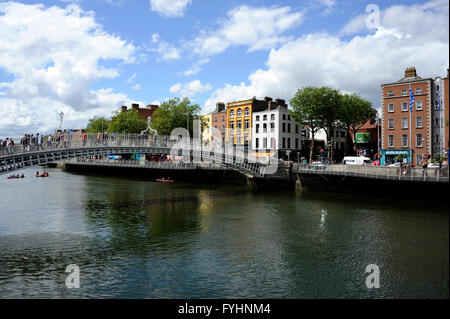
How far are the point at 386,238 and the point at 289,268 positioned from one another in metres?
5.42

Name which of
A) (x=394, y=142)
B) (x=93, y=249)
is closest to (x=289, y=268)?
(x=93, y=249)

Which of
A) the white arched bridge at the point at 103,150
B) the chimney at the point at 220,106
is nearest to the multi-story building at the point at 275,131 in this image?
the chimney at the point at 220,106

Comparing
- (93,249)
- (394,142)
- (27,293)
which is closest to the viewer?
(27,293)

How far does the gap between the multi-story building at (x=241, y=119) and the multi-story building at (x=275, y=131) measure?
3.16 feet

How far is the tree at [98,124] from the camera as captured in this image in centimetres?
7546

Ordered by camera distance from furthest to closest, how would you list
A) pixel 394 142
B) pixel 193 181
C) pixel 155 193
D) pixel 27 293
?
pixel 193 181
pixel 394 142
pixel 155 193
pixel 27 293

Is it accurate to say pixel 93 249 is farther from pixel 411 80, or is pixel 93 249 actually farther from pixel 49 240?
pixel 411 80

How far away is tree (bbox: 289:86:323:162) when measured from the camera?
46.4 metres

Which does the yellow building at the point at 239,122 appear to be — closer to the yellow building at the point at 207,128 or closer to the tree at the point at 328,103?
the yellow building at the point at 207,128

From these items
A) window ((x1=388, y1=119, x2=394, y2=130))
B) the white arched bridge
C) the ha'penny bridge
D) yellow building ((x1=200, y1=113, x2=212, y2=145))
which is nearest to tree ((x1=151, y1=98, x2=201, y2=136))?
yellow building ((x1=200, y1=113, x2=212, y2=145))

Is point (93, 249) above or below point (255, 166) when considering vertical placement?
below

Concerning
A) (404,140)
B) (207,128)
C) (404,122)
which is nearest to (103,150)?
(404,140)

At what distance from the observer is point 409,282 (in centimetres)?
979

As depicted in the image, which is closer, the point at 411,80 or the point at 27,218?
the point at 27,218
